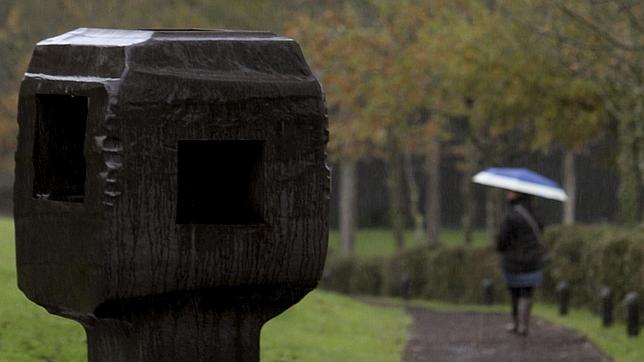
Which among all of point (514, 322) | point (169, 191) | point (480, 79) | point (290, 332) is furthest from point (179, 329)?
point (480, 79)

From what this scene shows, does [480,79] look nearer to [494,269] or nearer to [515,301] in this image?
[494,269]

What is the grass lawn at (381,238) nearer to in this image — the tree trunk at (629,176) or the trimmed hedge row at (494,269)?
the trimmed hedge row at (494,269)

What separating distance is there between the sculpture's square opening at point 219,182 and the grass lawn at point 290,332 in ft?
10.8

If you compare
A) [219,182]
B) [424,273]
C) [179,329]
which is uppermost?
[219,182]

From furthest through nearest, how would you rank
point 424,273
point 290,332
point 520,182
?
point 424,273 < point 520,182 < point 290,332

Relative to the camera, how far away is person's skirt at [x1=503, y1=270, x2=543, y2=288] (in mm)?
16281

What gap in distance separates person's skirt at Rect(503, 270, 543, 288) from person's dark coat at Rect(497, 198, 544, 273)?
5cm

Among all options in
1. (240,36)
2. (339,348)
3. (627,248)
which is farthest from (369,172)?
(240,36)

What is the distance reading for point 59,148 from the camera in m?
7.82

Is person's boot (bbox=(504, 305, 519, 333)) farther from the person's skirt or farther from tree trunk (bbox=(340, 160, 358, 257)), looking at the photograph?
tree trunk (bbox=(340, 160, 358, 257))

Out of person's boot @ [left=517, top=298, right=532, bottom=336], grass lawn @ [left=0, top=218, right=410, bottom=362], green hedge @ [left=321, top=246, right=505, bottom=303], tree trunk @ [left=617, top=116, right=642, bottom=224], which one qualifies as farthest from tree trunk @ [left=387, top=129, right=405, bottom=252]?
person's boot @ [left=517, top=298, right=532, bottom=336]

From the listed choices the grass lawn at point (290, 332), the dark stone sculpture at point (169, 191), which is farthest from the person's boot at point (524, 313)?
the dark stone sculpture at point (169, 191)

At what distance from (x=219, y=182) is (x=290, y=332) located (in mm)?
7874

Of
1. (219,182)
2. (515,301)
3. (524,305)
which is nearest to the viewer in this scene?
(219,182)
